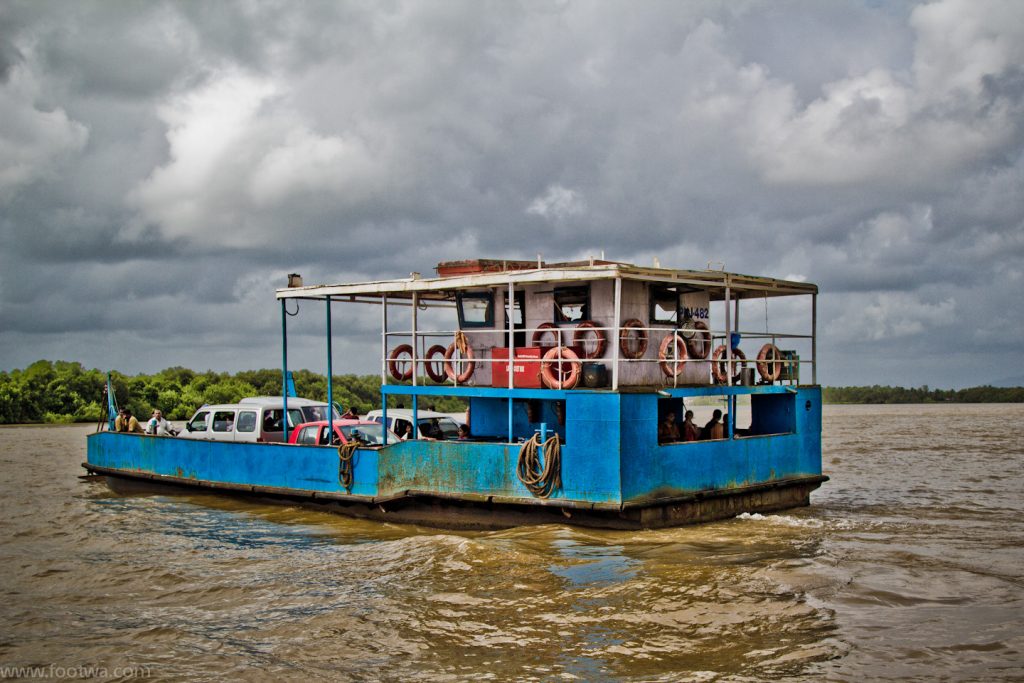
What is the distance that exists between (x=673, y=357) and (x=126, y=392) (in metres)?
39.9

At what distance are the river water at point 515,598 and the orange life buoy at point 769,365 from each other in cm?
266

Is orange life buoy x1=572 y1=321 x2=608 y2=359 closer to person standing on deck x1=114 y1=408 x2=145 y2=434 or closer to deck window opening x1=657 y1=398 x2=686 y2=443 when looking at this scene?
deck window opening x1=657 y1=398 x2=686 y2=443

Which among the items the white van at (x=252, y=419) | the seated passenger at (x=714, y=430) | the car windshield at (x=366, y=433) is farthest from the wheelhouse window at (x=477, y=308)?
the white van at (x=252, y=419)

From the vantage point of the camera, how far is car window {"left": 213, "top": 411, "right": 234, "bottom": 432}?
19641mm

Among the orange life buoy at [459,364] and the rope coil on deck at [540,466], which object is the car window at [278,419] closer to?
the orange life buoy at [459,364]

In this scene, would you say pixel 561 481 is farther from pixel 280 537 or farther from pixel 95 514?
pixel 95 514

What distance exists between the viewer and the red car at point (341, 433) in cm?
1673

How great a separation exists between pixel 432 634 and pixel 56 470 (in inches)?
863

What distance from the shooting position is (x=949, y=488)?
2072 centimetres

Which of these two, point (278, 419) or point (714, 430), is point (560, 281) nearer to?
point (714, 430)

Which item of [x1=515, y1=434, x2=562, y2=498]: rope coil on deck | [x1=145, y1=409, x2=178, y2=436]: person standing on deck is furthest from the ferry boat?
[x1=145, y1=409, x2=178, y2=436]: person standing on deck

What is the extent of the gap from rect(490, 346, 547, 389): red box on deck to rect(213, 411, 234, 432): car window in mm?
7437

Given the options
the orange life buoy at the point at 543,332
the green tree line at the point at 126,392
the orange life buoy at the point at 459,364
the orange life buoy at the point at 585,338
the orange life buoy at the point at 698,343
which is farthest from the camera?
the green tree line at the point at 126,392

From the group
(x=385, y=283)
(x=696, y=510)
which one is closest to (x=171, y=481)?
(x=385, y=283)
